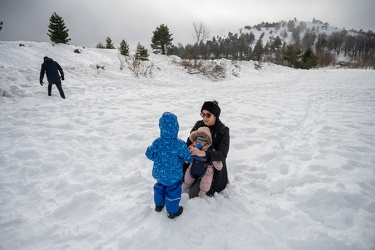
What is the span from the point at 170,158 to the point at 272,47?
91.0m

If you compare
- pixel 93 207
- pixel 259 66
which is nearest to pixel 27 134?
pixel 93 207

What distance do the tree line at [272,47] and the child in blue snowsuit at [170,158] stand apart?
19.2 metres

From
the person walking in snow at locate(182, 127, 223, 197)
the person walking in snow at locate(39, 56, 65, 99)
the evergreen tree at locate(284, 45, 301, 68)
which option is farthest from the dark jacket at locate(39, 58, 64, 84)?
the evergreen tree at locate(284, 45, 301, 68)

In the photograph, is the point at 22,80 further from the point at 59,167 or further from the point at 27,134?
the point at 59,167

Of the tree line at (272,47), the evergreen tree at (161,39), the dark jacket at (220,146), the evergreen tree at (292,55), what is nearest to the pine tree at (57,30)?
the tree line at (272,47)

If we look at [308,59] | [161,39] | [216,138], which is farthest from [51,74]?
[308,59]

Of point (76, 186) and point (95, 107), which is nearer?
point (76, 186)

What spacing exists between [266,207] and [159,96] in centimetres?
729

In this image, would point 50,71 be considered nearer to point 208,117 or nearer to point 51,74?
point 51,74

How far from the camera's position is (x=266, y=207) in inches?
105

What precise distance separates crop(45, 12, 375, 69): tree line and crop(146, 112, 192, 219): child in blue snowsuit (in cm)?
1925

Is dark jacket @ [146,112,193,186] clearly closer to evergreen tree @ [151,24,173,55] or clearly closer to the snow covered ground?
the snow covered ground

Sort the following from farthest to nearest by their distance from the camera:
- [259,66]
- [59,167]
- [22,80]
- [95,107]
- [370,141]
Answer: [259,66] → [22,80] → [95,107] → [370,141] → [59,167]

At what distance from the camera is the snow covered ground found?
87.7 inches
